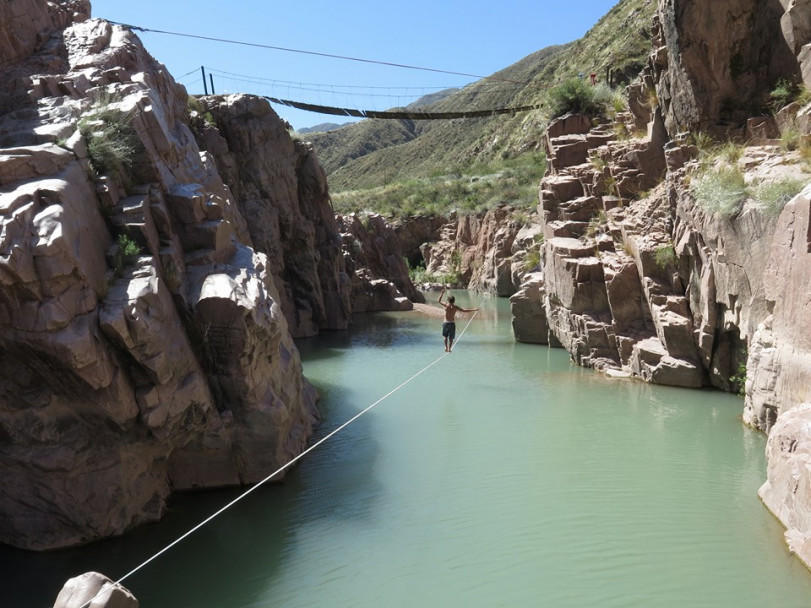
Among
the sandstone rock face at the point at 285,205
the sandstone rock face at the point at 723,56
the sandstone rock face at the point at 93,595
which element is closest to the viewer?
the sandstone rock face at the point at 93,595

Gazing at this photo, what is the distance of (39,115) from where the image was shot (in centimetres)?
830

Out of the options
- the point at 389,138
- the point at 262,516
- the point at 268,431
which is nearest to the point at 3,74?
the point at 268,431

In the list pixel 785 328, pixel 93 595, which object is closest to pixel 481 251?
pixel 785 328

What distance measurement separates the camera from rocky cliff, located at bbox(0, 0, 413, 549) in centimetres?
620

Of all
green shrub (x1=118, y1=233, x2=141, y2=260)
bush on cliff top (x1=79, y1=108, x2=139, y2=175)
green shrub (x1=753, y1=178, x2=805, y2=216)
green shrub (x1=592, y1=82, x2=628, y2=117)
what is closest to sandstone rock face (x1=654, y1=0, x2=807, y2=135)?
green shrub (x1=753, y1=178, x2=805, y2=216)

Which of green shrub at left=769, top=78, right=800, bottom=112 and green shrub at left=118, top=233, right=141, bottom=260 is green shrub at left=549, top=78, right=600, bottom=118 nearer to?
green shrub at left=769, top=78, right=800, bottom=112

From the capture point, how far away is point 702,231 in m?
10.8

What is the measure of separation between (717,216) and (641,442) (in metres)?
3.76

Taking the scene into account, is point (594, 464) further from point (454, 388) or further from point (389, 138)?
point (389, 138)

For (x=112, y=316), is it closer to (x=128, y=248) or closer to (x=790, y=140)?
(x=128, y=248)

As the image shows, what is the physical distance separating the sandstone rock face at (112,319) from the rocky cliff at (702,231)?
239 inches

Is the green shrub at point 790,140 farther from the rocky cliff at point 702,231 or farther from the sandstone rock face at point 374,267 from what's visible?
the sandstone rock face at point 374,267

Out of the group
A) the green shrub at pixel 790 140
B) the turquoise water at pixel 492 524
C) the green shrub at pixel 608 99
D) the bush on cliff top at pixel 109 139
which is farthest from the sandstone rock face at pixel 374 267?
the green shrub at pixel 790 140

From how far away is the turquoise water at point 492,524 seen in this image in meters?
5.57
